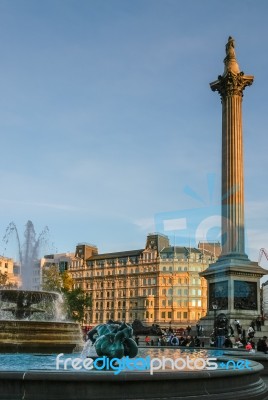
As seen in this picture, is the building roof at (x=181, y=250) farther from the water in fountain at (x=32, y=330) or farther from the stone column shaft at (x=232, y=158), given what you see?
the water in fountain at (x=32, y=330)

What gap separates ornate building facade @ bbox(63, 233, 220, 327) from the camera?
126 m

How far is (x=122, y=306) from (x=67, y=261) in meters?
27.8

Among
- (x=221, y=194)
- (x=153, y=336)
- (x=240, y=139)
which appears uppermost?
(x=240, y=139)

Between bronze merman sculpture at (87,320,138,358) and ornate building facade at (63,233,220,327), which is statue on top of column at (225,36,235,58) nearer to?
bronze merman sculpture at (87,320,138,358)

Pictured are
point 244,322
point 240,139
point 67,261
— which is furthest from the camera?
point 67,261

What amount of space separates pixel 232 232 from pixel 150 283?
301ft

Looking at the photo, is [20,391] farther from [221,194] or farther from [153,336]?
[221,194]

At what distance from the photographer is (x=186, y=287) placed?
12719 centimetres

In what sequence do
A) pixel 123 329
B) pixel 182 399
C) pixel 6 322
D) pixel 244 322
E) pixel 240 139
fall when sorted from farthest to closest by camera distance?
pixel 240 139
pixel 244 322
pixel 6 322
pixel 123 329
pixel 182 399

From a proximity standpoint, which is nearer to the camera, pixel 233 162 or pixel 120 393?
pixel 120 393

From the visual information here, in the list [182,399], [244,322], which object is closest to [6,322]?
[182,399]

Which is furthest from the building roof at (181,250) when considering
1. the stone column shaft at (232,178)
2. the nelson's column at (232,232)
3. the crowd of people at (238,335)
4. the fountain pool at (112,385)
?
the fountain pool at (112,385)

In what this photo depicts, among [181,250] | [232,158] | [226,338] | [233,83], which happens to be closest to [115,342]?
[226,338]

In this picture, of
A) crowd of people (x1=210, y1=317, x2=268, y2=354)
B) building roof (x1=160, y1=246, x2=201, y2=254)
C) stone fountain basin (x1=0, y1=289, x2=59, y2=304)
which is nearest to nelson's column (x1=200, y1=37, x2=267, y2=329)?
crowd of people (x1=210, y1=317, x2=268, y2=354)
